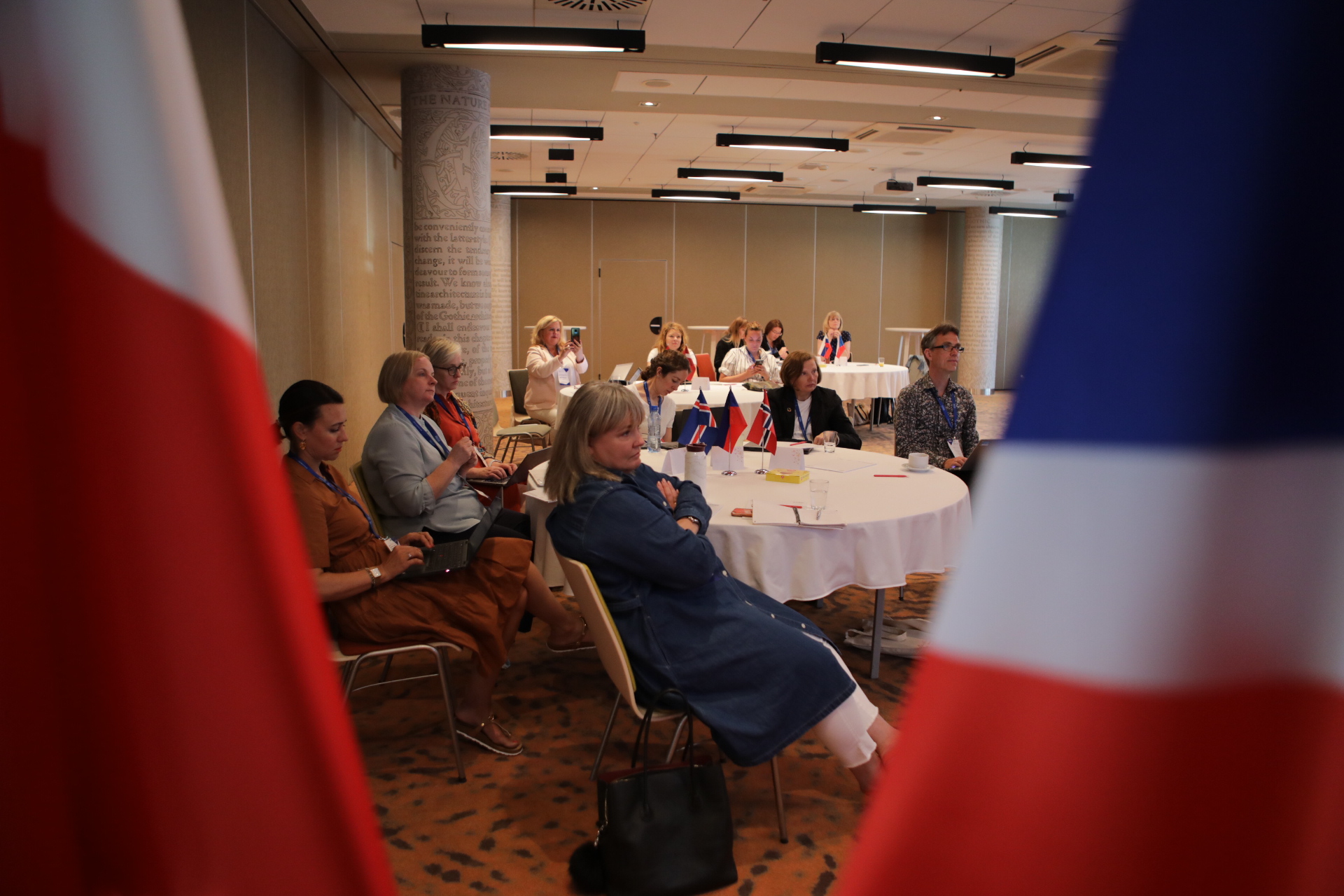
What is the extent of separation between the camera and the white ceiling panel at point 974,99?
7.62 meters

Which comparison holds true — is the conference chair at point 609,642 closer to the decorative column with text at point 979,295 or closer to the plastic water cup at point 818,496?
the plastic water cup at point 818,496

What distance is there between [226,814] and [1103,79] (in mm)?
350

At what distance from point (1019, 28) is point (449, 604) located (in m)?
5.62

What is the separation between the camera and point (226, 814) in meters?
0.29

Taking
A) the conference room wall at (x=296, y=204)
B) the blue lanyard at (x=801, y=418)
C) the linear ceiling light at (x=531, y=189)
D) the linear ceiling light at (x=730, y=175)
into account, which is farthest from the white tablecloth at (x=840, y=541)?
the linear ceiling light at (x=531, y=189)

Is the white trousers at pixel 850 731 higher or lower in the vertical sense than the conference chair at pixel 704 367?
lower

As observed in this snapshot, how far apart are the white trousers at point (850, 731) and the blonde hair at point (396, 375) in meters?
2.02

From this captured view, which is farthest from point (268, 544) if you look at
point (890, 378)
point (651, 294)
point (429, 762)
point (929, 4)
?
point (651, 294)

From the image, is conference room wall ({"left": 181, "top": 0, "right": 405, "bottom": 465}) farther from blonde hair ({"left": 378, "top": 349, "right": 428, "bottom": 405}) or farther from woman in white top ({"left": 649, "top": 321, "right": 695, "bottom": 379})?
woman in white top ({"left": 649, "top": 321, "right": 695, "bottom": 379})

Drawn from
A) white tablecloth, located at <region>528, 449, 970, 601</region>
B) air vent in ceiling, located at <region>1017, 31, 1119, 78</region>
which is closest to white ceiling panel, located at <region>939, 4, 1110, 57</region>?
air vent in ceiling, located at <region>1017, 31, 1119, 78</region>

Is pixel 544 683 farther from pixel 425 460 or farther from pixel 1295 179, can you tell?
pixel 1295 179

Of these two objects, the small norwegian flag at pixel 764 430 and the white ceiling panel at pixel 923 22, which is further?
the white ceiling panel at pixel 923 22

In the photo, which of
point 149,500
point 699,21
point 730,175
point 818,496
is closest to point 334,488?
point 818,496

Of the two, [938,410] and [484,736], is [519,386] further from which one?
[484,736]
